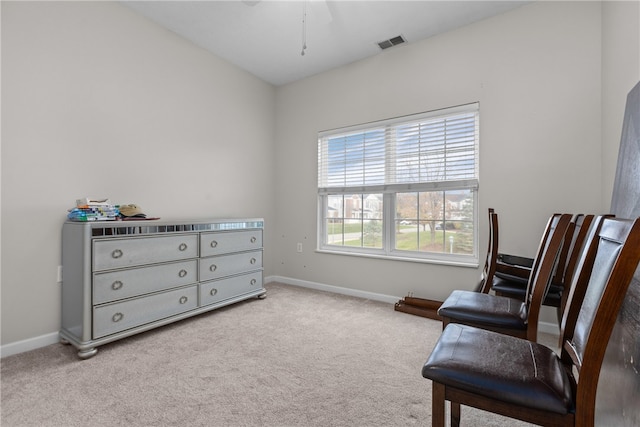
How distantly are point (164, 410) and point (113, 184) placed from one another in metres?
1.99

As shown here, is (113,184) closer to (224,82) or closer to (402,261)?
(224,82)

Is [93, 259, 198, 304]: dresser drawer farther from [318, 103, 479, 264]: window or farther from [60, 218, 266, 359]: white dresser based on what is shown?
[318, 103, 479, 264]: window

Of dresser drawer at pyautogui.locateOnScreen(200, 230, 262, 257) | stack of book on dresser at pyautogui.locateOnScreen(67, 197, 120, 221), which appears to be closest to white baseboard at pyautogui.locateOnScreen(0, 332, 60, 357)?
stack of book on dresser at pyautogui.locateOnScreen(67, 197, 120, 221)

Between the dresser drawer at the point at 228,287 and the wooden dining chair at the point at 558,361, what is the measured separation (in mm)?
2344

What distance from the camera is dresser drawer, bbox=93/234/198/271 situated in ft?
7.01

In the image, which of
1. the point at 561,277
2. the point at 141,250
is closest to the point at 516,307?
the point at 561,277

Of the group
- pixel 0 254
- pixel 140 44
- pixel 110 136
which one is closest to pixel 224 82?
pixel 140 44

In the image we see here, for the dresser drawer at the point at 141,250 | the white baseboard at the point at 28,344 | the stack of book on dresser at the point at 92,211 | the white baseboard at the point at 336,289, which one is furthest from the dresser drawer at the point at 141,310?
the white baseboard at the point at 336,289

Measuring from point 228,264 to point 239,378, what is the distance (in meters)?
1.42

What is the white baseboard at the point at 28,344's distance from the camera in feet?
6.86

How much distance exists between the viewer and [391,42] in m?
3.20

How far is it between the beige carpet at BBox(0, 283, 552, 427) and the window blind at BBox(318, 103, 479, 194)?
4.85 feet

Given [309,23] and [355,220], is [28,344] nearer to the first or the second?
[355,220]

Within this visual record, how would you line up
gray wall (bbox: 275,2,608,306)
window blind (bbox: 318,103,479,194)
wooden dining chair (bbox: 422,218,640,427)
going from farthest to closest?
1. window blind (bbox: 318,103,479,194)
2. gray wall (bbox: 275,2,608,306)
3. wooden dining chair (bbox: 422,218,640,427)
